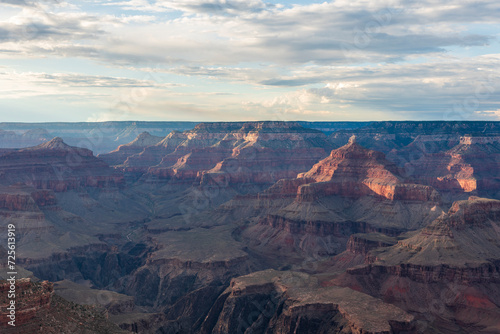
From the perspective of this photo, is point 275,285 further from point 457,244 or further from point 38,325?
point 38,325

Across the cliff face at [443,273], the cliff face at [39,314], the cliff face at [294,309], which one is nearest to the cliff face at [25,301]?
the cliff face at [39,314]

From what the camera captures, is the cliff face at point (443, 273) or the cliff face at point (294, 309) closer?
the cliff face at point (294, 309)

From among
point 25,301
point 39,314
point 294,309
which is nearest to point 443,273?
point 294,309

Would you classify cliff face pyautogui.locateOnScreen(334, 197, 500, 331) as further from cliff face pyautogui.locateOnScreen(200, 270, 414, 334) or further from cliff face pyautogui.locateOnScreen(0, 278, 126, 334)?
cliff face pyautogui.locateOnScreen(0, 278, 126, 334)

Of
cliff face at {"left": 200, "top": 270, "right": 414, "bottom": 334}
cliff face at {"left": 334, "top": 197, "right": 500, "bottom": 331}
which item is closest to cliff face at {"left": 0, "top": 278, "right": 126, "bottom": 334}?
cliff face at {"left": 200, "top": 270, "right": 414, "bottom": 334}

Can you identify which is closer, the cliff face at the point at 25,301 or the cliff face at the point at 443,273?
the cliff face at the point at 25,301

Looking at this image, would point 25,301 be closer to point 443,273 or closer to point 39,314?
point 39,314

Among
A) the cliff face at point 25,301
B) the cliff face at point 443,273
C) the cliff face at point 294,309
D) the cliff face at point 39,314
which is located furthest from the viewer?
the cliff face at point 443,273

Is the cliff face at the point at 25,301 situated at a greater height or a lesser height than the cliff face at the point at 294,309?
greater

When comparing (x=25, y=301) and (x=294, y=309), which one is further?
(x=294, y=309)

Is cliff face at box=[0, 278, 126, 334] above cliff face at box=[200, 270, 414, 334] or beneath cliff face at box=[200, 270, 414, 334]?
above

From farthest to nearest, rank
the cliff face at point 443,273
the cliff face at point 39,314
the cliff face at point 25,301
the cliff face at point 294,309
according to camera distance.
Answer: the cliff face at point 443,273 < the cliff face at point 294,309 < the cliff face at point 39,314 < the cliff face at point 25,301

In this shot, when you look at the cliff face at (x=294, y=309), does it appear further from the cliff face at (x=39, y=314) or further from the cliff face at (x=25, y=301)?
the cliff face at (x=25, y=301)
